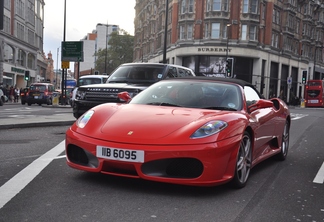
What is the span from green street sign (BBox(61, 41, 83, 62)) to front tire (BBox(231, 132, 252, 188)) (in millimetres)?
22831

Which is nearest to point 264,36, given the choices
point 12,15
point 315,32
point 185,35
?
point 185,35

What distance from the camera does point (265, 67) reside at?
168 feet

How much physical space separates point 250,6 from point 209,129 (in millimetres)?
47134

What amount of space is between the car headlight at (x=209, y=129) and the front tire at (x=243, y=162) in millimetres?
389

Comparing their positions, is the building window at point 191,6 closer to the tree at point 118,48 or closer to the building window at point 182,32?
the building window at point 182,32

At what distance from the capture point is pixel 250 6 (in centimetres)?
4841

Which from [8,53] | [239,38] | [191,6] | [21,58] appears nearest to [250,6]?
[239,38]

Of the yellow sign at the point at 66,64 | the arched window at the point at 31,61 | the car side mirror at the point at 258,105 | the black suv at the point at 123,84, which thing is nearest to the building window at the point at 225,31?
the yellow sign at the point at 66,64

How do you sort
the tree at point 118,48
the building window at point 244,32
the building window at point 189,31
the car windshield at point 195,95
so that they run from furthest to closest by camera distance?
1. the tree at point 118,48
2. the building window at point 189,31
3. the building window at point 244,32
4. the car windshield at point 195,95

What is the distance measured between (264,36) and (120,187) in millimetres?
49560

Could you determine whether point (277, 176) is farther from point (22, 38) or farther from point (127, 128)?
point (22, 38)

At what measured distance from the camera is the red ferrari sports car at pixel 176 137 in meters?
3.92

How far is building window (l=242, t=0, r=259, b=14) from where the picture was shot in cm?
4822

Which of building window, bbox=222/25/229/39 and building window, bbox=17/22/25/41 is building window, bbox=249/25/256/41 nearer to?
building window, bbox=222/25/229/39
